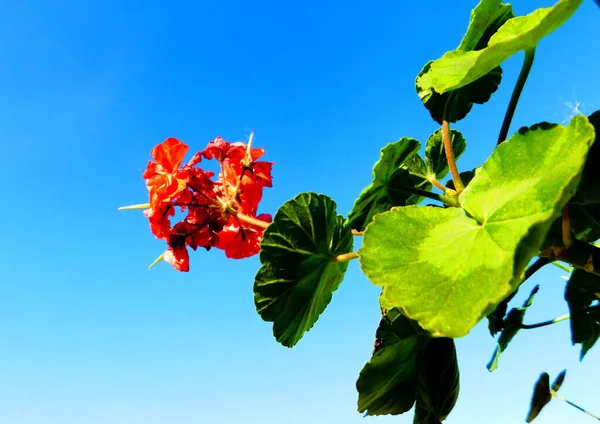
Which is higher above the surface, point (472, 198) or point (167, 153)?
point (167, 153)

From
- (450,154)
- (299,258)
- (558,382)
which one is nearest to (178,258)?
(299,258)

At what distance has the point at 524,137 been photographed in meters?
0.64

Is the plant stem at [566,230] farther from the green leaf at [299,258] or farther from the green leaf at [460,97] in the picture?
the green leaf at [460,97]

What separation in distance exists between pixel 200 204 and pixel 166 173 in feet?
0.29

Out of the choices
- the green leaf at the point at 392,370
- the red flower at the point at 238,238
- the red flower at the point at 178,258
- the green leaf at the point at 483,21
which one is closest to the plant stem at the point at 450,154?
the green leaf at the point at 483,21

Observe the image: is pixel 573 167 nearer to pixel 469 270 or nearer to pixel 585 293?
pixel 469 270

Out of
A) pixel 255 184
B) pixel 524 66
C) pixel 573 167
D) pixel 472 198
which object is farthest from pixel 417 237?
pixel 255 184

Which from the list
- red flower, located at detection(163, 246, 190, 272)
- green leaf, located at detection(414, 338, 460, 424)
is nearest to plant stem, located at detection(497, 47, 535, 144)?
green leaf, located at detection(414, 338, 460, 424)

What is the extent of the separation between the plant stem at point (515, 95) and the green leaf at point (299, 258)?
285 millimetres

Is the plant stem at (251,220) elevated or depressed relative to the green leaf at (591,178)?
elevated

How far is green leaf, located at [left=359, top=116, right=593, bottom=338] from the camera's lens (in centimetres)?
58

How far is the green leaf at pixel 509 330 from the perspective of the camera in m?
1.24

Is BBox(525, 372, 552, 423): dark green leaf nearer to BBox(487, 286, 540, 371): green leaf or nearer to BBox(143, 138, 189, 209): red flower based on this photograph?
BBox(487, 286, 540, 371): green leaf

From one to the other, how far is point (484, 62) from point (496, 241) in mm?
249
